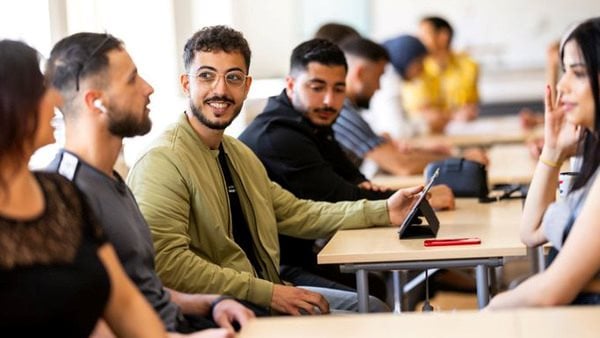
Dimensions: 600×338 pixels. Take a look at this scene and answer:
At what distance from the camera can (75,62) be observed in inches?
112

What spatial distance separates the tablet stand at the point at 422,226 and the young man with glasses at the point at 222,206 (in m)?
0.30

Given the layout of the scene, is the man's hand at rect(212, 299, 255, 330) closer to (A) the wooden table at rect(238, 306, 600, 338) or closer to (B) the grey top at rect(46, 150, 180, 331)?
(B) the grey top at rect(46, 150, 180, 331)

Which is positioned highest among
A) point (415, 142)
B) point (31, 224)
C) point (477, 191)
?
point (31, 224)

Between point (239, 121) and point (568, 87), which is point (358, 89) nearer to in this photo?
point (239, 121)

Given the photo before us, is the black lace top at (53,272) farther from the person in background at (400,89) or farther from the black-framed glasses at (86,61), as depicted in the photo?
the person in background at (400,89)

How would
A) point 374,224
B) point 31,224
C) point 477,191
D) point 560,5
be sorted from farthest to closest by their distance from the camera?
1. point 560,5
2. point 477,191
3. point 374,224
4. point 31,224

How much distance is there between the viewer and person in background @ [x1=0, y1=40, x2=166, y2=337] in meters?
2.15

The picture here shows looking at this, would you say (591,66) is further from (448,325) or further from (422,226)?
(422,226)

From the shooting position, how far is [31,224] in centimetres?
221

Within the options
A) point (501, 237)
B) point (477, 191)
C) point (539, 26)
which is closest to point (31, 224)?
point (501, 237)

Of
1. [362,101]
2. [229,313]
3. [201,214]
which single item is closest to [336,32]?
[362,101]

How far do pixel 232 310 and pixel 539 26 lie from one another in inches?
342

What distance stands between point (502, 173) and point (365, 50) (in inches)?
37.3

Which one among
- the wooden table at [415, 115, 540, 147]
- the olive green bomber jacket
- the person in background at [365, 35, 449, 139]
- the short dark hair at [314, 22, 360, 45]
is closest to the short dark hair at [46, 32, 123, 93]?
the olive green bomber jacket
